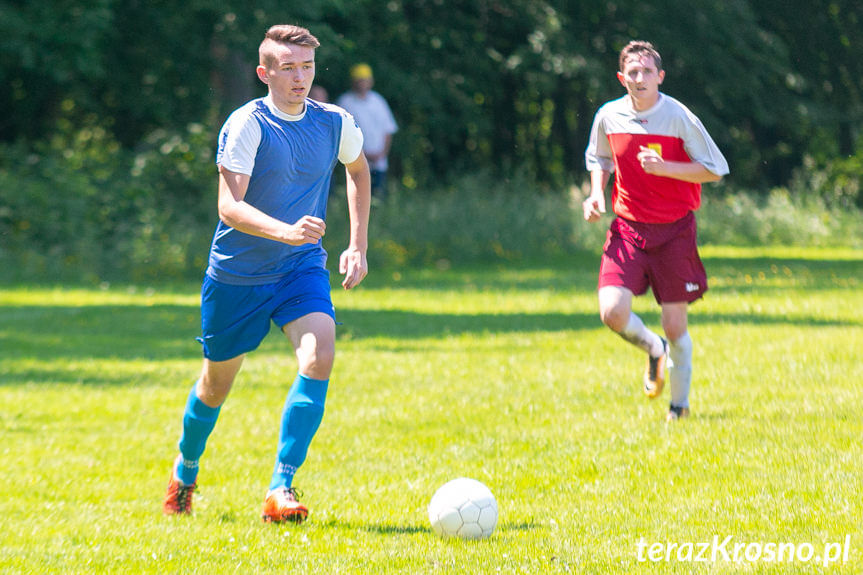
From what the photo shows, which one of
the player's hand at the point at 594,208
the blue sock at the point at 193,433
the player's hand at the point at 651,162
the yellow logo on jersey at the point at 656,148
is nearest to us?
the blue sock at the point at 193,433

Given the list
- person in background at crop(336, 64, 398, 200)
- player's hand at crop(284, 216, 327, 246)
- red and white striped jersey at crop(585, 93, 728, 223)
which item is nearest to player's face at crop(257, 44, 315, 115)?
player's hand at crop(284, 216, 327, 246)

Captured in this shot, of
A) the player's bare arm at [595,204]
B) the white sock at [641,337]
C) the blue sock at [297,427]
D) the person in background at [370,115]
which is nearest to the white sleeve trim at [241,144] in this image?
the blue sock at [297,427]

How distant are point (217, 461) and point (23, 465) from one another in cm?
112

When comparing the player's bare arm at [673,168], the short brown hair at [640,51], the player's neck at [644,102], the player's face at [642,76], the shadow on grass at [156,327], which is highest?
the short brown hair at [640,51]

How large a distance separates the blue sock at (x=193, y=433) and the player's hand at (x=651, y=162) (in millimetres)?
2647

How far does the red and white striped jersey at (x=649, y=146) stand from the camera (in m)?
7.38

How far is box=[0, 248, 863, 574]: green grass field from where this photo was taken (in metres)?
5.21

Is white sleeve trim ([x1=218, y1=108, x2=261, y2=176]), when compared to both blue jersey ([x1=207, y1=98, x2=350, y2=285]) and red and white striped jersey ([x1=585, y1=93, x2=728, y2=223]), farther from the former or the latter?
red and white striped jersey ([x1=585, y1=93, x2=728, y2=223])

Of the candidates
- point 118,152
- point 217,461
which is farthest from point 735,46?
point 217,461

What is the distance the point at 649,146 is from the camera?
750 centimetres

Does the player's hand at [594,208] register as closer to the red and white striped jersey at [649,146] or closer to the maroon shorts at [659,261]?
the red and white striped jersey at [649,146]

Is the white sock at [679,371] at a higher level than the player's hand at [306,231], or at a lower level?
lower

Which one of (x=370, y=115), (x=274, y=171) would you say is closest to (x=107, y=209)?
(x=370, y=115)

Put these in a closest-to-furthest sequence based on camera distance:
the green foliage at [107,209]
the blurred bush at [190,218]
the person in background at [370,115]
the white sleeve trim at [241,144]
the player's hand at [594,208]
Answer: the white sleeve trim at [241,144] → the player's hand at [594,208] → the green foliage at [107,209] → the blurred bush at [190,218] → the person in background at [370,115]
